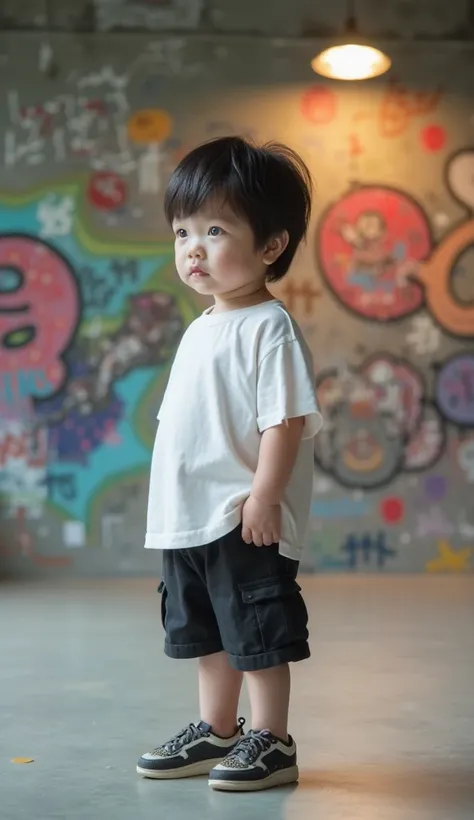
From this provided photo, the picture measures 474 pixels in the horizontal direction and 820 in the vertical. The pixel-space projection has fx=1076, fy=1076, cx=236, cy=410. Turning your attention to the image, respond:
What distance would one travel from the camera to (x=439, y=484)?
460cm

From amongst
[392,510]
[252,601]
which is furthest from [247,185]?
[392,510]

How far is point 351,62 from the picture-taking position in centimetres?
431

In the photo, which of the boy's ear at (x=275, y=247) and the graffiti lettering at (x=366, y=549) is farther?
the graffiti lettering at (x=366, y=549)

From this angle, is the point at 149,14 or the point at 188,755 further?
the point at 149,14

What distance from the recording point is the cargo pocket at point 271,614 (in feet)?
5.74

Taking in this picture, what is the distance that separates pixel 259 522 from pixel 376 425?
2915 mm

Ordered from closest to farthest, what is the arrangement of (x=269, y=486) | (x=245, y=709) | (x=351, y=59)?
1. (x=269, y=486)
2. (x=245, y=709)
3. (x=351, y=59)

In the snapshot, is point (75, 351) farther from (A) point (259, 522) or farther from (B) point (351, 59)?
(A) point (259, 522)

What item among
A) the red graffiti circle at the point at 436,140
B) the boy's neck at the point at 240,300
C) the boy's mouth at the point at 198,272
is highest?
the red graffiti circle at the point at 436,140

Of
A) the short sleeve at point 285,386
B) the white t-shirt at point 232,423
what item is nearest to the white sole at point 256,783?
the white t-shirt at point 232,423

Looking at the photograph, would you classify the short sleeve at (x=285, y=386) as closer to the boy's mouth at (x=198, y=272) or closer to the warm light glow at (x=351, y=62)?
the boy's mouth at (x=198, y=272)

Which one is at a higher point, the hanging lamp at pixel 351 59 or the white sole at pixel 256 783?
the hanging lamp at pixel 351 59

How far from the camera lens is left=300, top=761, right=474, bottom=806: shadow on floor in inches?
68.9

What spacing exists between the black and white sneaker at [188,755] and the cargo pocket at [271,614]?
228mm
